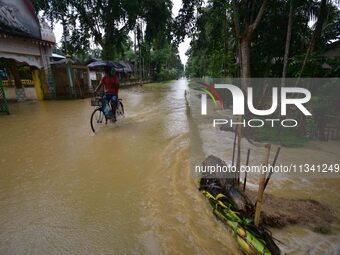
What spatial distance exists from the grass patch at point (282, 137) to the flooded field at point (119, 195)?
41 centimetres

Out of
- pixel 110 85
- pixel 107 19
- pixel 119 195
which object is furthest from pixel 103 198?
pixel 107 19

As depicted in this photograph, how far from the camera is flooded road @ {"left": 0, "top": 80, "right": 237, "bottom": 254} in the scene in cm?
290

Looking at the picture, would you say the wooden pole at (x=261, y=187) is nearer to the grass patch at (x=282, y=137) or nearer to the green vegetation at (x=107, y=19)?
the grass patch at (x=282, y=137)

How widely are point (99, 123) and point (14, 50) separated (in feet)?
26.6

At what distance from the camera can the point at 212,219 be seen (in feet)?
11.0

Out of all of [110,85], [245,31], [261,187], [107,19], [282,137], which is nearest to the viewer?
[261,187]

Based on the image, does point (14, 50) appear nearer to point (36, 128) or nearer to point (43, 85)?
point (43, 85)

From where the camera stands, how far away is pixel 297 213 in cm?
347

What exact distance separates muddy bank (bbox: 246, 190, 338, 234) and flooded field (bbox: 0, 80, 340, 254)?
0.40ft

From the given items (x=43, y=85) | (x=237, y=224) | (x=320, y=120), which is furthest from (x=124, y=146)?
(x=43, y=85)

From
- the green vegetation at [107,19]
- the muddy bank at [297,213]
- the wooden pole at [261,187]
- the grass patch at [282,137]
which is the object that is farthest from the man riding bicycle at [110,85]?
the green vegetation at [107,19]

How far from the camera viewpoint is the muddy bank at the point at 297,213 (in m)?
3.26

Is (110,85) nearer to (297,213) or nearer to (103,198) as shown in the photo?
(103,198)

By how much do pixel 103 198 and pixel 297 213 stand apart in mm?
3038
